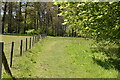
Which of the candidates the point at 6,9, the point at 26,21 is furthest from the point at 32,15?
the point at 6,9

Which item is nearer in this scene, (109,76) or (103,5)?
(103,5)

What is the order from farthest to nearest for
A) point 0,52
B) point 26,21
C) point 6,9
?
point 26,21 < point 6,9 < point 0,52

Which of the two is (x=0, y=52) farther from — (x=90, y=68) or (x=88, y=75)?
(x=90, y=68)

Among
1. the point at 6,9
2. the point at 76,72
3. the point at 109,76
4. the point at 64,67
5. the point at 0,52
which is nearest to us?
the point at 0,52

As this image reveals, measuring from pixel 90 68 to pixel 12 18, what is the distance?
49572 mm

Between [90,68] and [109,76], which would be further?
[90,68]

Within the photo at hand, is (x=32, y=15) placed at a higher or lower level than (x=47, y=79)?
higher

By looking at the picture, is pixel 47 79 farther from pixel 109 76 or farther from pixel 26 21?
pixel 26 21

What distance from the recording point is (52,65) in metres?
10.2

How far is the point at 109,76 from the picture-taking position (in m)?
7.89

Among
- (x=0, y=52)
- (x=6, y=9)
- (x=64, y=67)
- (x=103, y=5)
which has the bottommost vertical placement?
(x=64, y=67)

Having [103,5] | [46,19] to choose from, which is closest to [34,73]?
[103,5]

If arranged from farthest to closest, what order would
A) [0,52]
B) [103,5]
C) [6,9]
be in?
[6,9] → [103,5] → [0,52]

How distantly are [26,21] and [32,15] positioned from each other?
4290 mm
